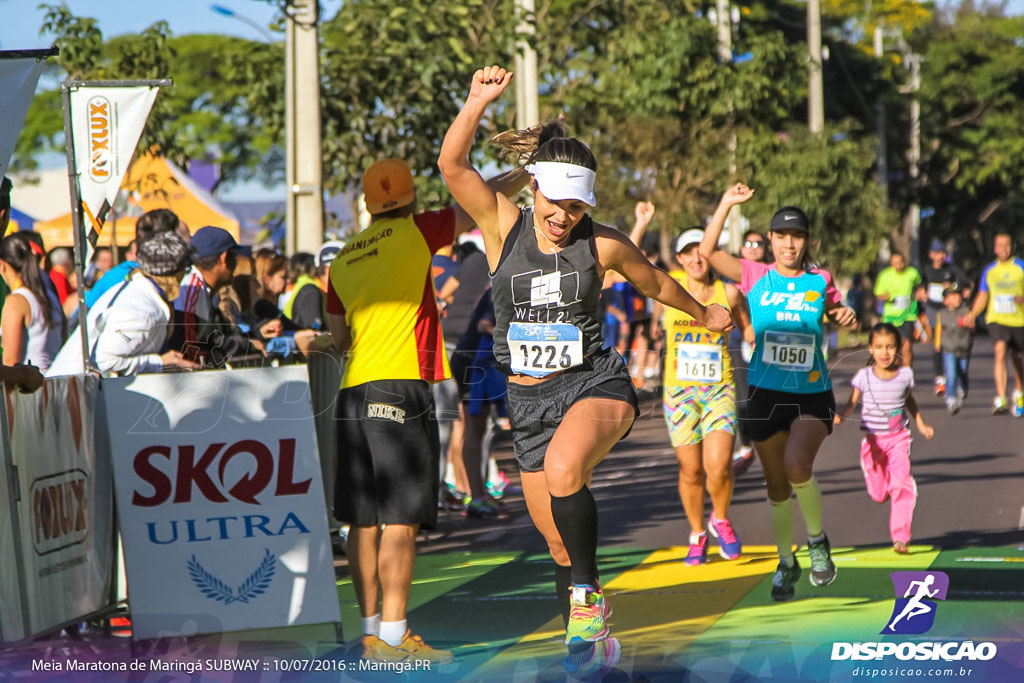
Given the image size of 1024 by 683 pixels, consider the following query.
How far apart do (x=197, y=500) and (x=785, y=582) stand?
3004mm

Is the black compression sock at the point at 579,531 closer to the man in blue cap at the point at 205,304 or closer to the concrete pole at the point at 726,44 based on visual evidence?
the man in blue cap at the point at 205,304

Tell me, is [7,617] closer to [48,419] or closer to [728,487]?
[48,419]

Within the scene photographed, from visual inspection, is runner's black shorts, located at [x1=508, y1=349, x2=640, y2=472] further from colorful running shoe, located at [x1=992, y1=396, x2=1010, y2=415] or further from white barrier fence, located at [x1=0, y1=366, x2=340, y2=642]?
colorful running shoe, located at [x1=992, y1=396, x2=1010, y2=415]

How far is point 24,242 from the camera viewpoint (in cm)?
796

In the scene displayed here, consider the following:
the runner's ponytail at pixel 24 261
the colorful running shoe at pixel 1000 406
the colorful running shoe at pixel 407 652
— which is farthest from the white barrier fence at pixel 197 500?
the colorful running shoe at pixel 1000 406

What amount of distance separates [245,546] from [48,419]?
1039mm

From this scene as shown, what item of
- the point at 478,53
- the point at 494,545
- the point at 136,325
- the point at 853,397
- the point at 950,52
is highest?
the point at 950,52

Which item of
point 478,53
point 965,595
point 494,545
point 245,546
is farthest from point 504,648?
point 478,53

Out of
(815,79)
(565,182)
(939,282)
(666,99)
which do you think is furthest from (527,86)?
(815,79)

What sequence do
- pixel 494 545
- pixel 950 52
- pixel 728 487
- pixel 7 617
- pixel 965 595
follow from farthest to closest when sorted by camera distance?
1. pixel 950 52
2. pixel 494 545
3. pixel 728 487
4. pixel 965 595
5. pixel 7 617

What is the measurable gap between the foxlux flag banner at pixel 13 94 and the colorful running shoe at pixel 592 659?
2.78 m

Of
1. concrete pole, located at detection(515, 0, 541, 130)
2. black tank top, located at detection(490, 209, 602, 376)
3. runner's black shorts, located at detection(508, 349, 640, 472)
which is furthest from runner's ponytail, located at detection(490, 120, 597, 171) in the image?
concrete pole, located at detection(515, 0, 541, 130)

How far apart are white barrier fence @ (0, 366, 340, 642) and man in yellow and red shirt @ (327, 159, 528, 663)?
0.89ft

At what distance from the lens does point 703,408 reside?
8.70 meters
